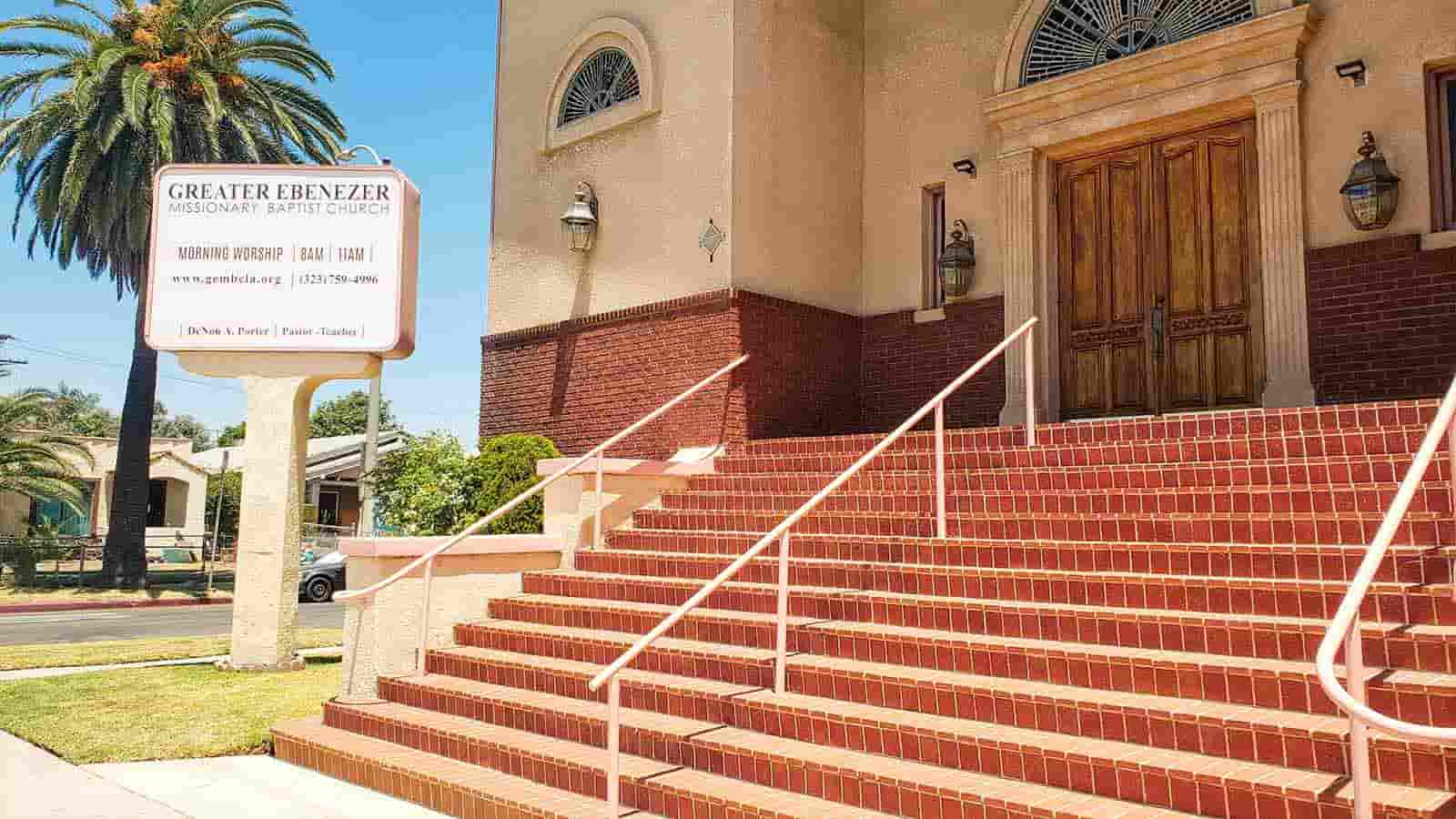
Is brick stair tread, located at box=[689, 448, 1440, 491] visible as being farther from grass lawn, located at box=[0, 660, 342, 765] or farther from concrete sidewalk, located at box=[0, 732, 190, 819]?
concrete sidewalk, located at box=[0, 732, 190, 819]

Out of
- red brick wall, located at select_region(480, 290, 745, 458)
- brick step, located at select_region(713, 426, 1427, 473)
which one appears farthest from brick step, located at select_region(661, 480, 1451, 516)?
red brick wall, located at select_region(480, 290, 745, 458)

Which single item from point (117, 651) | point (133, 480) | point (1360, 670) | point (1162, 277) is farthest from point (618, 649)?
point (133, 480)

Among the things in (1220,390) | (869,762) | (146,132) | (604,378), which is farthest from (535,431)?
(146,132)

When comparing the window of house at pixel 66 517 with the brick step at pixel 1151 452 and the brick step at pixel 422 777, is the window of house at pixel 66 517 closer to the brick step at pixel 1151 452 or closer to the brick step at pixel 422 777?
the brick step at pixel 422 777

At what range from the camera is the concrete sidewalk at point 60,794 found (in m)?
5.65

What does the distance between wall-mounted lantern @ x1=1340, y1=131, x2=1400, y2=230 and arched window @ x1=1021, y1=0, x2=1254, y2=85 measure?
61.2 inches

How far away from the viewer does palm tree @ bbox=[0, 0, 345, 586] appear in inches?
810

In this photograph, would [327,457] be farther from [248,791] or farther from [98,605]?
[248,791]

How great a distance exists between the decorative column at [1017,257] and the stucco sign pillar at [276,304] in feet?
17.4

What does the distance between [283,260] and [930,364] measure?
599cm

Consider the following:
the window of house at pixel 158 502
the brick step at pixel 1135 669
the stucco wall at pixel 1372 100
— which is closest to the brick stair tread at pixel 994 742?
the brick step at pixel 1135 669

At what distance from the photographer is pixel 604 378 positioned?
38.1 feet

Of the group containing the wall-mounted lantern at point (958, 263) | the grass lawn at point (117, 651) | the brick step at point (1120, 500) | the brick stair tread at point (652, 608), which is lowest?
the grass lawn at point (117, 651)

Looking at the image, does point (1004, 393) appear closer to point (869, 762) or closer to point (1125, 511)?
point (1125, 511)
